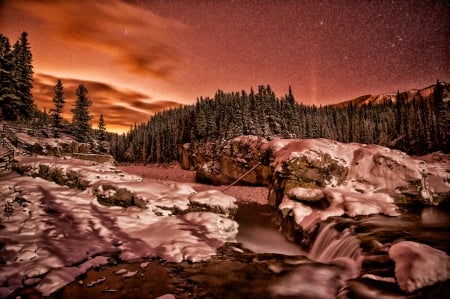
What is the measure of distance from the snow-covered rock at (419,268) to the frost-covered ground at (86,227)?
278 inches

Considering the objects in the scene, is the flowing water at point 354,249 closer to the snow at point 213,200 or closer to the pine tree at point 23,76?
the snow at point 213,200

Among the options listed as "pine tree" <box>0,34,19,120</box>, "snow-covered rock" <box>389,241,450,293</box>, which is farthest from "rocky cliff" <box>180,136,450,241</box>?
"pine tree" <box>0,34,19,120</box>

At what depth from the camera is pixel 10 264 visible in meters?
8.27

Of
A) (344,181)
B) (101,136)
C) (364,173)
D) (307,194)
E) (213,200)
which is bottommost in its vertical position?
(213,200)

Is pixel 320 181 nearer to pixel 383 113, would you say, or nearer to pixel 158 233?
pixel 158 233

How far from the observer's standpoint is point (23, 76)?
1382 inches

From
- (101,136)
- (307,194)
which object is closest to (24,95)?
(101,136)

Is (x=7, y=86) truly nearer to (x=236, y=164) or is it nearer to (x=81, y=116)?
(x=81, y=116)

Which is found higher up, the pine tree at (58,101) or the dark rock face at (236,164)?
the pine tree at (58,101)

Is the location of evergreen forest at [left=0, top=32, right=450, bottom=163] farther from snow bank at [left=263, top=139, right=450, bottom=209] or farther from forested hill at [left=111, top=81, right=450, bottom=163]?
snow bank at [left=263, top=139, right=450, bottom=209]

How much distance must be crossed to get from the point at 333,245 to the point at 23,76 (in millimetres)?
44030

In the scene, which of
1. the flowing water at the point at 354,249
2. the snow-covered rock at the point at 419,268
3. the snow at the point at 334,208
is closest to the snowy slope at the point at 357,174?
the snow at the point at 334,208

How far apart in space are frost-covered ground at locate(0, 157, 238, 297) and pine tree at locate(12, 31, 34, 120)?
24.0 meters

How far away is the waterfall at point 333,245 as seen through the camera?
1035 centimetres
